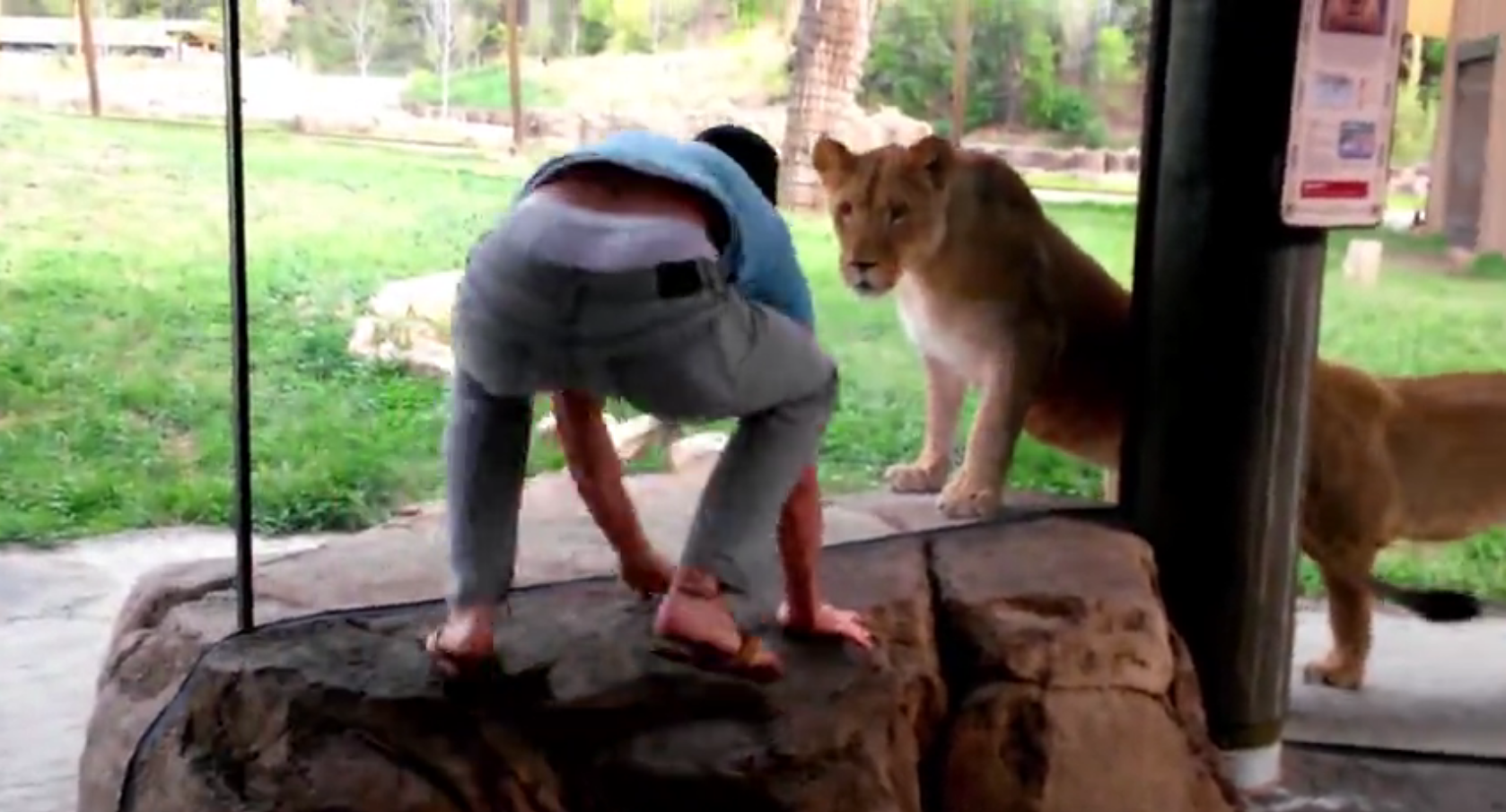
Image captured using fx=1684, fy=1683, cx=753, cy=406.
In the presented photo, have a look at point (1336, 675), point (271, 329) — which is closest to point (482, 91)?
point (271, 329)

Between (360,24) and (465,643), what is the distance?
83 cm

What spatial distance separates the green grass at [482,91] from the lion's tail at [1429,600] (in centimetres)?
163

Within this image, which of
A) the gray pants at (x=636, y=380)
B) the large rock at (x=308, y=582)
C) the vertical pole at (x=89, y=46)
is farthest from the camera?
the vertical pole at (x=89, y=46)

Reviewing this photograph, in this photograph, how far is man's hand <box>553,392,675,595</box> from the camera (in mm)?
1843

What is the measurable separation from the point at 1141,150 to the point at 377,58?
1179 millimetres

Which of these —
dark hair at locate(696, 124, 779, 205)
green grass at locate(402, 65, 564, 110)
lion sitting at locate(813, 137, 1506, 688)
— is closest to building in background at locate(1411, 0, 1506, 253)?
lion sitting at locate(813, 137, 1506, 688)

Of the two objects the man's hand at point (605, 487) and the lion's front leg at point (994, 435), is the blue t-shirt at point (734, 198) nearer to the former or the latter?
the man's hand at point (605, 487)

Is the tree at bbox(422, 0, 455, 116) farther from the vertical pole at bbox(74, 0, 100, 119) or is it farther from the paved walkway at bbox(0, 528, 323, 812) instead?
the paved walkway at bbox(0, 528, 323, 812)

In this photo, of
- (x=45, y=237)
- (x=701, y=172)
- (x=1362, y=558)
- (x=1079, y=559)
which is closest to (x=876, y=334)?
(x=1079, y=559)

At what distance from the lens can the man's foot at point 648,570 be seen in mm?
2014

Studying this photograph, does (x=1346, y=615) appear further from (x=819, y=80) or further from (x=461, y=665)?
(x=461, y=665)

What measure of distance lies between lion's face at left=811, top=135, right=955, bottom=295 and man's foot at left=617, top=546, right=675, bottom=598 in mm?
561

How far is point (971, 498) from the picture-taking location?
2625mm

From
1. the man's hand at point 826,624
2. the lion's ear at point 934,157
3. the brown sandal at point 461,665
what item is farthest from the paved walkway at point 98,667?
the lion's ear at point 934,157
